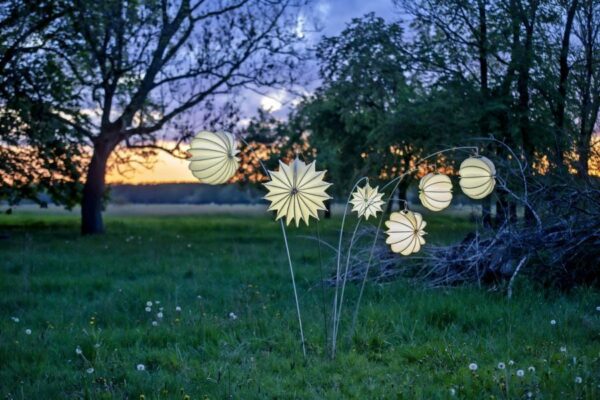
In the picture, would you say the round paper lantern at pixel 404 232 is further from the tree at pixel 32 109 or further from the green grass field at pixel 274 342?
the tree at pixel 32 109

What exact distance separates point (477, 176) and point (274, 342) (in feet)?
8.07

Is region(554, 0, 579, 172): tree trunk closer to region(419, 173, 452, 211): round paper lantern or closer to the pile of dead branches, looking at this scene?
the pile of dead branches

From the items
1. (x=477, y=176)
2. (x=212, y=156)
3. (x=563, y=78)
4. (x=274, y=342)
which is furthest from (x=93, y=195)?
(x=477, y=176)

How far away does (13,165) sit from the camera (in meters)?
18.4

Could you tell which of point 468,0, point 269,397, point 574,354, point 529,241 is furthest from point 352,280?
point 468,0

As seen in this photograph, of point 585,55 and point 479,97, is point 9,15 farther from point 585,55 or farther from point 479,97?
point 585,55

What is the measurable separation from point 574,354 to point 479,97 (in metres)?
12.0

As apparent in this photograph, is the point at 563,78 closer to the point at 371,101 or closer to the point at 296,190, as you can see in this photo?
the point at 371,101

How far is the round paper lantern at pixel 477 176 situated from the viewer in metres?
5.87

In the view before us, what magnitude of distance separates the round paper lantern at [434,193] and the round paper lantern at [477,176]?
0.55 feet

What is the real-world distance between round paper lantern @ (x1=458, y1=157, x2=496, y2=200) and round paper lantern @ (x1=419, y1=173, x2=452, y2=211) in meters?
0.17

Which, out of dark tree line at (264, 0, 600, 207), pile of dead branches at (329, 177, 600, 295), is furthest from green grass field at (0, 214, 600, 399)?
dark tree line at (264, 0, 600, 207)

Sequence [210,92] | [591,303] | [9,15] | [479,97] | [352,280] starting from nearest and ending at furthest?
[591,303], [352,280], [479,97], [9,15], [210,92]

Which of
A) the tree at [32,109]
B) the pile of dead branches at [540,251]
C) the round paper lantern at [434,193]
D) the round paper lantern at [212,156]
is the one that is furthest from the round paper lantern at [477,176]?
the tree at [32,109]
